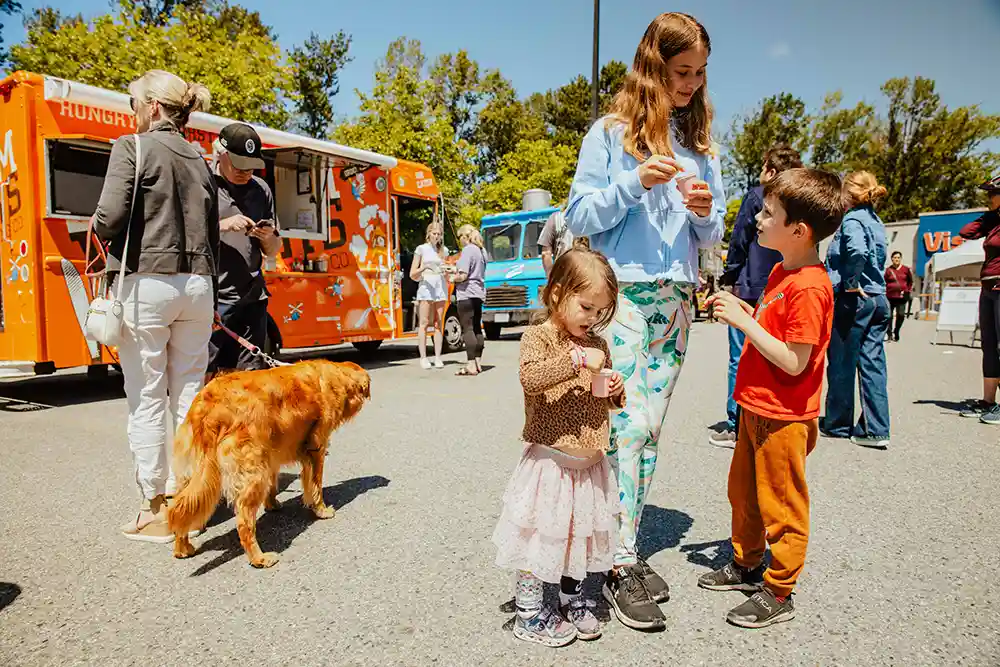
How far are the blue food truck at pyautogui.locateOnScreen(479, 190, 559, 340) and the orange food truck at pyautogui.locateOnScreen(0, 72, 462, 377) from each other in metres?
3.56

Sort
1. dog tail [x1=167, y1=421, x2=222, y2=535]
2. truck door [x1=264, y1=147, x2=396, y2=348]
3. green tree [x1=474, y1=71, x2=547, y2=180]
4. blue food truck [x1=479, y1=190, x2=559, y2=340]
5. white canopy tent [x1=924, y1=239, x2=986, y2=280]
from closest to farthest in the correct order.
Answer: dog tail [x1=167, y1=421, x2=222, y2=535], truck door [x1=264, y1=147, x2=396, y2=348], blue food truck [x1=479, y1=190, x2=559, y2=340], white canopy tent [x1=924, y1=239, x2=986, y2=280], green tree [x1=474, y1=71, x2=547, y2=180]

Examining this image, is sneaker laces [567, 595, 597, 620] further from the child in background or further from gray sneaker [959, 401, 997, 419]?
gray sneaker [959, 401, 997, 419]

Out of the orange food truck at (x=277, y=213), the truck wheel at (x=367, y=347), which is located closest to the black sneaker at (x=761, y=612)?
the orange food truck at (x=277, y=213)

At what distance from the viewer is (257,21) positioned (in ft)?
Answer: 108

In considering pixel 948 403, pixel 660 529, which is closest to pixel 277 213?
pixel 660 529

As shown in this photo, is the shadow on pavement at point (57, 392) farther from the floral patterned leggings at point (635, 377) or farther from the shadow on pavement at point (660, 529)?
the floral patterned leggings at point (635, 377)

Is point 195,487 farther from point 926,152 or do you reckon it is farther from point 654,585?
point 926,152

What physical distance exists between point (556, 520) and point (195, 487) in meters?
1.68

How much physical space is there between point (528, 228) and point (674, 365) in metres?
13.8

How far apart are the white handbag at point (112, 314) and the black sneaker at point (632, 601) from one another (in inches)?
98.1

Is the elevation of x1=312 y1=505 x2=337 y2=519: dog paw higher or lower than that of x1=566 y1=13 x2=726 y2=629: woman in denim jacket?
lower

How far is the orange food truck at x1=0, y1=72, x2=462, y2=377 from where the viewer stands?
6262 mm

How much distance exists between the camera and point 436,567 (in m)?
2.85

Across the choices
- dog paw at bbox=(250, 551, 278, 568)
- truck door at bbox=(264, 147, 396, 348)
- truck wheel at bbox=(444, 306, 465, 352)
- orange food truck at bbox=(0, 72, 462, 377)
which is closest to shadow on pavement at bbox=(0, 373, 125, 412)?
orange food truck at bbox=(0, 72, 462, 377)
